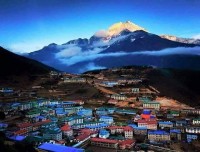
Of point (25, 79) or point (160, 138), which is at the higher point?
point (25, 79)

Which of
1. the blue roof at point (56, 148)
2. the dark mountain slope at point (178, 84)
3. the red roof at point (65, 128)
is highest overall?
the dark mountain slope at point (178, 84)

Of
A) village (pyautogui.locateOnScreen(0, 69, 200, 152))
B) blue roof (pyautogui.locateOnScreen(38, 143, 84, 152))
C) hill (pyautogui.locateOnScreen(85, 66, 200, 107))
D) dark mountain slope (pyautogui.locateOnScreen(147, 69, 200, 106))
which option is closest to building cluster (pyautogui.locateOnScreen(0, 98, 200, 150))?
village (pyautogui.locateOnScreen(0, 69, 200, 152))

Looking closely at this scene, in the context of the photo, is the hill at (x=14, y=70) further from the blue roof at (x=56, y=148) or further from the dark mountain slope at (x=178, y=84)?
the blue roof at (x=56, y=148)

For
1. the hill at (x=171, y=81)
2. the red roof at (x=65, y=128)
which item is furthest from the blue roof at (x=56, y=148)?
the hill at (x=171, y=81)

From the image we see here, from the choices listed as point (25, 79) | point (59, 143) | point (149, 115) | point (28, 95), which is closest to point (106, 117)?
point (149, 115)

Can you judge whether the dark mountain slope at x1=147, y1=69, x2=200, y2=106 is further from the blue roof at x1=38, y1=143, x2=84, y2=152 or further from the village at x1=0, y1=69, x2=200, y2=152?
the blue roof at x1=38, y1=143, x2=84, y2=152

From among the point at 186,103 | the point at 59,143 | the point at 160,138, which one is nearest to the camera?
the point at 59,143

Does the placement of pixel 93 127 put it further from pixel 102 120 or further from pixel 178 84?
pixel 178 84

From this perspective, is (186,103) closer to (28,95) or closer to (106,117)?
(106,117)
